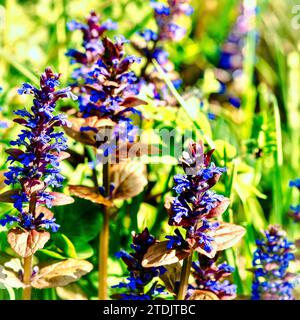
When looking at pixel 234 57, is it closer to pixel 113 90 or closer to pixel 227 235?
pixel 113 90

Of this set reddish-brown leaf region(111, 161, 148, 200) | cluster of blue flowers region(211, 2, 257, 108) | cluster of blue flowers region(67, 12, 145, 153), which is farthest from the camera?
cluster of blue flowers region(211, 2, 257, 108)

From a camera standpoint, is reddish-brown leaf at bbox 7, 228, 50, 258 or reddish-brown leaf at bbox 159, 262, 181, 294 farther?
reddish-brown leaf at bbox 159, 262, 181, 294

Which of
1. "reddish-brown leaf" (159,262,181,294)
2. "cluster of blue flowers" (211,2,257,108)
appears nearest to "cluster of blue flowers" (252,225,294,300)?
"reddish-brown leaf" (159,262,181,294)

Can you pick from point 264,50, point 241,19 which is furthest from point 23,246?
point 264,50

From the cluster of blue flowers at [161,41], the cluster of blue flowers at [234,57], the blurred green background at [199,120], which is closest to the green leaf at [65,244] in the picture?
the blurred green background at [199,120]

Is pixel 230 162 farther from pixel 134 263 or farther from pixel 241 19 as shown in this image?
pixel 241 19

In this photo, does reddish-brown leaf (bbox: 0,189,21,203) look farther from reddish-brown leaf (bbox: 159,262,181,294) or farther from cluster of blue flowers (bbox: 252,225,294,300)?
cluster of blue flowers (bbox: 252,225,294,300)

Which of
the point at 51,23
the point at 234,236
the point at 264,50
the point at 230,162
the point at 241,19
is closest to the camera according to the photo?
the point at 234,236

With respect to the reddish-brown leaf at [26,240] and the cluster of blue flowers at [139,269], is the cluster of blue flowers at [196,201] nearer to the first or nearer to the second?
the cluster of blue flowers at [139,269]
